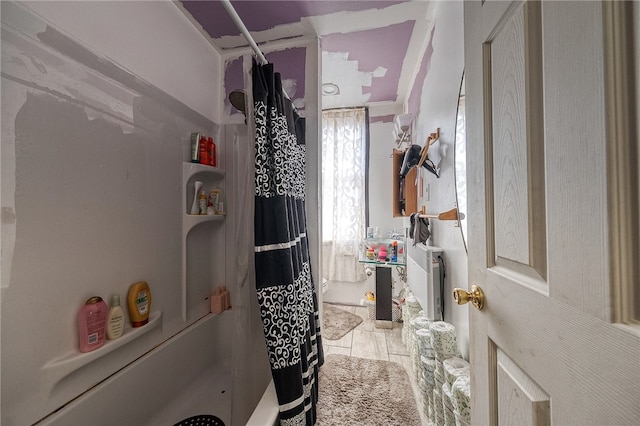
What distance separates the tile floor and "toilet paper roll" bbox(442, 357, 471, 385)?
1.85 ft

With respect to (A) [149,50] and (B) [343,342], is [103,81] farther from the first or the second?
(B) [343,342]

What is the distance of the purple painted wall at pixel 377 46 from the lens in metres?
Answer: 1.49

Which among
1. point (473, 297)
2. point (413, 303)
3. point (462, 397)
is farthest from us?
point (413, 303)

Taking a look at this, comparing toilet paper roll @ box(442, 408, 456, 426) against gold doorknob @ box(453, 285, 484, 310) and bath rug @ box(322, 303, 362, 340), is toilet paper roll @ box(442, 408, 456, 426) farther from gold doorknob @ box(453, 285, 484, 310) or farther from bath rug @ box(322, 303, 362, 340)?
bath rug @ box(322, 303, 362, 340)

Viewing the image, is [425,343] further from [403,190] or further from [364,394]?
[403,190]

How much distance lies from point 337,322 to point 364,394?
89 cm

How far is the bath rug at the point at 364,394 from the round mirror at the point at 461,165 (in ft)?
3.22

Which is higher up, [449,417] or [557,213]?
[557,213]

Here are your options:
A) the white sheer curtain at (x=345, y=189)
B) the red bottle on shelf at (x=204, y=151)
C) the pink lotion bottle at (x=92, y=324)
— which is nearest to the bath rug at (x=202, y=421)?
the pink lotion bottle at (x=92, y=324)

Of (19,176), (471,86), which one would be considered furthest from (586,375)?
(19,176)

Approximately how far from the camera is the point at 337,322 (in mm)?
2197

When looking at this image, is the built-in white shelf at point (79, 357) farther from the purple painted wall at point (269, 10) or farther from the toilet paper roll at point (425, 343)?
the purple painted wall at point (269, 10)

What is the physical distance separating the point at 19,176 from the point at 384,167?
8.22ft

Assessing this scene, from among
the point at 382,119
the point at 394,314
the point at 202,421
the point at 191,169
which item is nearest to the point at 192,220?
the point at 191,169
